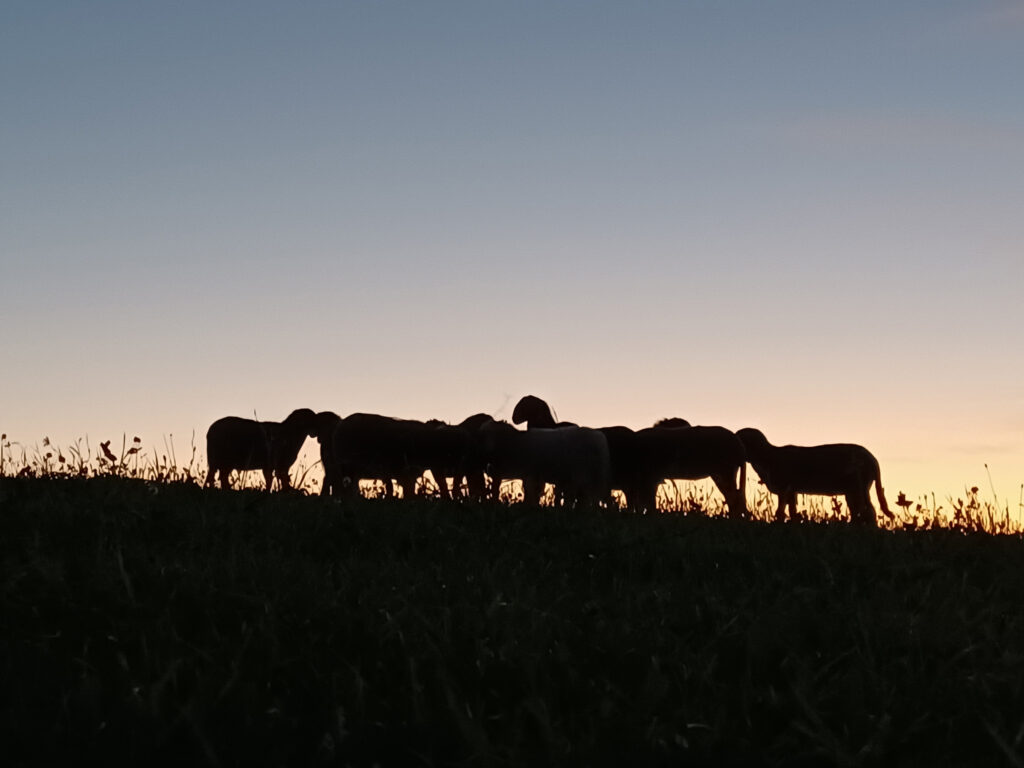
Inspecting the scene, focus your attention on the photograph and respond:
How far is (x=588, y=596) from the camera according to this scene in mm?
6875

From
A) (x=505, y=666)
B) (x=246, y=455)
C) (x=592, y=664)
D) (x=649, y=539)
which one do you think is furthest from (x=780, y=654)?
(x=246, y=455)

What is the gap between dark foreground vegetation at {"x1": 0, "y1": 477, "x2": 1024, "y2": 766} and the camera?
433cm

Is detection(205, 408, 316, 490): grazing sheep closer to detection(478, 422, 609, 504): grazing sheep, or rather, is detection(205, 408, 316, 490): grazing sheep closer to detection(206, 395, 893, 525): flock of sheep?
detection(206, 395, 893, 525): flock of sheep

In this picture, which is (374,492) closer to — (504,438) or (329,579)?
(504,438)

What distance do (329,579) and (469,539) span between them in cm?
183

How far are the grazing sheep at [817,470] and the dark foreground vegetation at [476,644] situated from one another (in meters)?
10.00

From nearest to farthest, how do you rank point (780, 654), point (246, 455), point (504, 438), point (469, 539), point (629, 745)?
point (629, 745)
point (780, 654)
point (469, 539)
point (504, 438)
point (246, 455)

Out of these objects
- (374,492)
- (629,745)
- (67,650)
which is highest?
(374,492)

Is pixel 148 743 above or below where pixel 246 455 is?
below

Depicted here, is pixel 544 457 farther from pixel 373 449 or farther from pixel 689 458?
pixel 689 458

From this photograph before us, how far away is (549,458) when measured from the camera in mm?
15086

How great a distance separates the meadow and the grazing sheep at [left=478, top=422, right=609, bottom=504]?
5.92 m

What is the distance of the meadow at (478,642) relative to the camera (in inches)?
171

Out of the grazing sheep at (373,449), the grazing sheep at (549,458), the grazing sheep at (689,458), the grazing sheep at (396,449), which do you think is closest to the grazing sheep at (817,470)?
the grazing sheep at (689,458)
